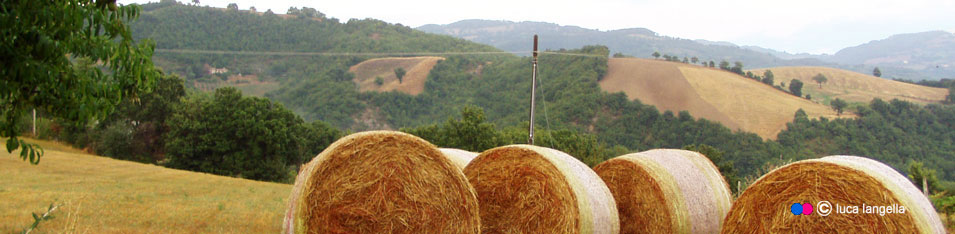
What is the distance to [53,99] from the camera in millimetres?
4375

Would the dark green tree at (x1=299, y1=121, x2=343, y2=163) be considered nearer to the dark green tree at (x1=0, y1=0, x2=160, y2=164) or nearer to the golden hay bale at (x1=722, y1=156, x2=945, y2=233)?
the dark green tree at (x1=0, y1=0, x2=160, y2=164)

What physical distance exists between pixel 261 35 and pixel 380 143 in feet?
349

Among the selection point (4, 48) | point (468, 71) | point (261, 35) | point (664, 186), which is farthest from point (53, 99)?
point (261, 35)

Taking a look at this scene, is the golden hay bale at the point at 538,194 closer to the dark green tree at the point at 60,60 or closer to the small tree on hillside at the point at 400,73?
the dark green tree at the point at 60,60

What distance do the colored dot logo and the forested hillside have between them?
572 inches

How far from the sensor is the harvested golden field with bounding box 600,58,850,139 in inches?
2039

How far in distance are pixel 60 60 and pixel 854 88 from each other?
81.5m

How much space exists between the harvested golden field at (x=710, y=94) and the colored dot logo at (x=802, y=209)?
150 feet

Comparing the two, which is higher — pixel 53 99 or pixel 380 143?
pixel 53 99

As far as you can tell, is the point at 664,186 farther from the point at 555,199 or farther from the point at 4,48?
the point at 4,48

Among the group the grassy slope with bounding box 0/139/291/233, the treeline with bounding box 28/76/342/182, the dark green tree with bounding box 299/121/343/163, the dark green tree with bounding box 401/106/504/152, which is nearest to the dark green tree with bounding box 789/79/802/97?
the dark green tree with bounding box 401/106/504/152

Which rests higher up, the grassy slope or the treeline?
the grassy slope

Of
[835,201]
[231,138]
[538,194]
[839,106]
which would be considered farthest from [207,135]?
[839,106]

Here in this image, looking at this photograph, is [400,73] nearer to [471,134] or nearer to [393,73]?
[393,73]
